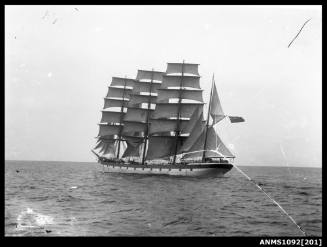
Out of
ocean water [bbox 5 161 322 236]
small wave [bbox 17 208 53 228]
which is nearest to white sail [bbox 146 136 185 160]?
ocean water [bbox 5 161 322 236]

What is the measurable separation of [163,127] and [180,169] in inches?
305

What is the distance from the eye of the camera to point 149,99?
66188 mm

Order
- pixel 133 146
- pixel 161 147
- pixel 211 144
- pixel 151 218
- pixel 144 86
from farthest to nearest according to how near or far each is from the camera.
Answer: pixel 133 146 < pixel 144 86 < pixel 161 147 < pixel 211 144 < pixel 151 218

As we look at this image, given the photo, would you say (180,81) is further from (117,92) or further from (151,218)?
(151,218)

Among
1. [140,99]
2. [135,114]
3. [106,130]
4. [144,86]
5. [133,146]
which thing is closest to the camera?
[135,114]

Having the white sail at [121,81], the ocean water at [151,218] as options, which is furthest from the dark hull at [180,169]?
the ocean water at [151,218]

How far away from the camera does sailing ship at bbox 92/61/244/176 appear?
54656mm

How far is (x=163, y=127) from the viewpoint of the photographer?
6219 centimetres

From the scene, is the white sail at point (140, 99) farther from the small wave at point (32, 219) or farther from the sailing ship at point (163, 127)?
the small wave at point (32, 219)

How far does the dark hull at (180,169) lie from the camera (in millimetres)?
56406

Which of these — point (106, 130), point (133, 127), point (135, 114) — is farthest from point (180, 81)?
point (106, 130)

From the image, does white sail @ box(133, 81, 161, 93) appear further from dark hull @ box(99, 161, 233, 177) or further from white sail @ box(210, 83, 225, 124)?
white sail @ box(210, 83, 225, 124)

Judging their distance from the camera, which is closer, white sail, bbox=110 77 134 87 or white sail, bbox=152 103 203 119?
white sail, bbox=152 103 203 119

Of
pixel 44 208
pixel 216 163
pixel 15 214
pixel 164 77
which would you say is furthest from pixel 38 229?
pixel 164 77
